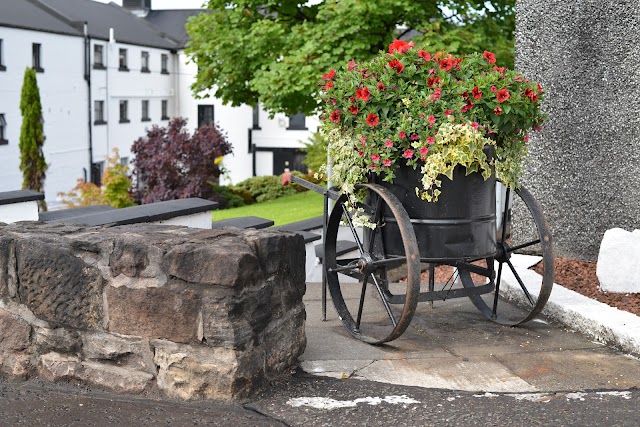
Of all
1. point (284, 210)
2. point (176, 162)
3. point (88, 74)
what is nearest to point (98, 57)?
point (88, 74)

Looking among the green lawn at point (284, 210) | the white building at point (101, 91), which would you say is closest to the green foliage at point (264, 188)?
the green lawn at point (284, 210)

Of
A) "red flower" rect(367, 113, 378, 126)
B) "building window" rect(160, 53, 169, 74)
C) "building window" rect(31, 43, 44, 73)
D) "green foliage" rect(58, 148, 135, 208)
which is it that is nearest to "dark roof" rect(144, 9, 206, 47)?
"building window" rect(160, 53, 169, 74)

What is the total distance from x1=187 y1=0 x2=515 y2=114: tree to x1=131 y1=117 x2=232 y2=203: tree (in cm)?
443

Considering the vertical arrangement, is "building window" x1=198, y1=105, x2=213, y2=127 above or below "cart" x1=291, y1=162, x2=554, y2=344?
above

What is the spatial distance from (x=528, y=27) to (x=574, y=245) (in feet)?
6.67

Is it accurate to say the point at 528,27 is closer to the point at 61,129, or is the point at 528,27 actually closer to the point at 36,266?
the point at 36,266

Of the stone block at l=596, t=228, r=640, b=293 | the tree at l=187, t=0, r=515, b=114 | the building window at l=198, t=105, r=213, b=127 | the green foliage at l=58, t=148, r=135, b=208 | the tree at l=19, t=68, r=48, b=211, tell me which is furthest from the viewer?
the building window at l=198, t=105, r=213, b=127

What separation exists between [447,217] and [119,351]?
205 cm

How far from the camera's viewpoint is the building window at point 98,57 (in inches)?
1625

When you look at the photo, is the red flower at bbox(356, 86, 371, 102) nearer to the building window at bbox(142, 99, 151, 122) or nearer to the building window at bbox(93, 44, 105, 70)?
the building window at bbox(93, 44, 105, 70)

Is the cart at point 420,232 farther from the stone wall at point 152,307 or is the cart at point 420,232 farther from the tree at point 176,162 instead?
the tree at point 176,162

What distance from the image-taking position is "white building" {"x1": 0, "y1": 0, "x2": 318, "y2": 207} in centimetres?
3597

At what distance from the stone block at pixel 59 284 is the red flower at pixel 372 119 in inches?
71.1

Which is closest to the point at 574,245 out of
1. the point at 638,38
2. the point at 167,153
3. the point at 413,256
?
the point at 638,38
